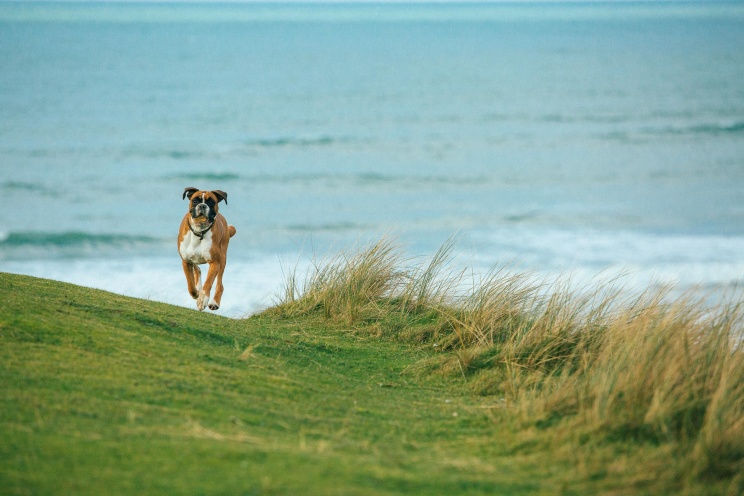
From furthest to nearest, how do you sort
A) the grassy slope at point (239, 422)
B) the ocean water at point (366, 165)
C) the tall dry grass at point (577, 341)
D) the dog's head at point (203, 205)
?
the ocean water at point (366, 165)
the dog's head at point (203, 205)
the tall dry grass at point (577, 341)
the grassy slope at point (239, 422)

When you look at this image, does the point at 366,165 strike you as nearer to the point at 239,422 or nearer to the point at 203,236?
the point at 203,236

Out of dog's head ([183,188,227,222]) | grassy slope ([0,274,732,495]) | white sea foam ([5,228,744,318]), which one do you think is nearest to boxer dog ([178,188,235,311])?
dog's head ([183,188,227,222])

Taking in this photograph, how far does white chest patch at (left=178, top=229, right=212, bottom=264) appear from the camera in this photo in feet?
25.9

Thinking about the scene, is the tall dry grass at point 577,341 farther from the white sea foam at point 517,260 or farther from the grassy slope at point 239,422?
the white sea foam at point 517,260

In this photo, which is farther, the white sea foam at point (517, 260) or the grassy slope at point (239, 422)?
the white sea foam at point (517, 260)

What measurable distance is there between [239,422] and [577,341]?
3.39 metres

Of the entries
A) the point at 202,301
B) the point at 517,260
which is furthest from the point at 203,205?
the point at 517,260

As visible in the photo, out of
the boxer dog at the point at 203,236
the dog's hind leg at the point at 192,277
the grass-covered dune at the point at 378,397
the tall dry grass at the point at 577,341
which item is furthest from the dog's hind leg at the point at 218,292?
the tall dry grass at the point at 577,341

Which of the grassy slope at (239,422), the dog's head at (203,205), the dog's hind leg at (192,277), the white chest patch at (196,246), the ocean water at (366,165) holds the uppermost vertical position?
the ocean water at (366,165)

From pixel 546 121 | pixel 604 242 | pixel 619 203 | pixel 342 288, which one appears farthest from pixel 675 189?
pixel 342 288

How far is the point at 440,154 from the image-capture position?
39.2 m

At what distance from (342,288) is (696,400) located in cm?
441

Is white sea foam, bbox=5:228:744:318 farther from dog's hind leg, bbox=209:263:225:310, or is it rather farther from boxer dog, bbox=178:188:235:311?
boxer dog, bbox=178:188:235:311

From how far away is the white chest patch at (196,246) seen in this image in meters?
7.89
